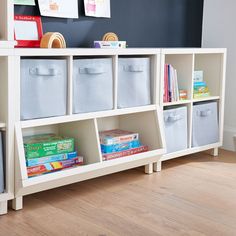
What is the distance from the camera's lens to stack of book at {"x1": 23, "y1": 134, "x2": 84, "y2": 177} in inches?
87.7

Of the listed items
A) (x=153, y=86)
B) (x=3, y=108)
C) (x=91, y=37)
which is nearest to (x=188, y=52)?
(x=153, y=86)

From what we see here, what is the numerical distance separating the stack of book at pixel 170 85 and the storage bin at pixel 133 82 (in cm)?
17

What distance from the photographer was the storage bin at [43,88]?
84.7 inches

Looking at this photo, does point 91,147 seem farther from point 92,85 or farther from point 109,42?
point 109,42

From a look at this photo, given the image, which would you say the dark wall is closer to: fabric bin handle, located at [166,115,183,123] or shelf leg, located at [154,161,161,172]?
fabric bin handle, located at [166,115,183,123]

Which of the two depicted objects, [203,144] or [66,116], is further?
[203,144]

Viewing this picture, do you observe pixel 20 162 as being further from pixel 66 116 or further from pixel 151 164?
pixel 151 164

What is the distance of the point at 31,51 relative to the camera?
6.94 ft

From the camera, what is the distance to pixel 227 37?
11.6ft

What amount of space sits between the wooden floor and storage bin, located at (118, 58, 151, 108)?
1.47ft

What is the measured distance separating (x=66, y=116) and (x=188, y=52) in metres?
1.01

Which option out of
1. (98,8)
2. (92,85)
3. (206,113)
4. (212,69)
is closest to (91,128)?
(92,85)

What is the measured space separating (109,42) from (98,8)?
0.35 m

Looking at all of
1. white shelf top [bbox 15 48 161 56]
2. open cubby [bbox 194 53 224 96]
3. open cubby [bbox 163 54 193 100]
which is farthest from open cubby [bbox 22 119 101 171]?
open cubby [bbox 194 53 224 96]
